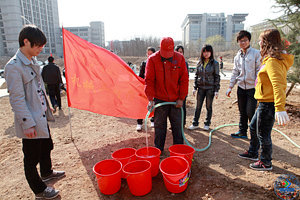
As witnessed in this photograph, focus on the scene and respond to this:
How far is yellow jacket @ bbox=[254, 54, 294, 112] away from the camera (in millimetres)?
2193

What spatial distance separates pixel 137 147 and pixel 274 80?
8.85ft

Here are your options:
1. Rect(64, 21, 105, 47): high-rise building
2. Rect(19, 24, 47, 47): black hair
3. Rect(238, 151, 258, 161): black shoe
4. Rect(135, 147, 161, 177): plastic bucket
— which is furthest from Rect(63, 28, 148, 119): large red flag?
Rect(64, 21, 105, 47): high-rise building

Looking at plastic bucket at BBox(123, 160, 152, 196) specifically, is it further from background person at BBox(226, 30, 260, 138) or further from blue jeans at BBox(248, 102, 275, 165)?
background person at BBox(226, 30, 260, 138)

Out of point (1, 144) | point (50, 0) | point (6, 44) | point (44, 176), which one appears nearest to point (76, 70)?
point (44, 176)

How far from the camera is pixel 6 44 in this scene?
58031 millimetres

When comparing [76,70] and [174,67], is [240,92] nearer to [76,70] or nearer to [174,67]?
[174,67]

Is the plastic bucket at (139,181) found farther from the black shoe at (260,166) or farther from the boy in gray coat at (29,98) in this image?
the black shoe at (260,166)

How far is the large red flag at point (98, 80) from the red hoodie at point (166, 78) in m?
1.00

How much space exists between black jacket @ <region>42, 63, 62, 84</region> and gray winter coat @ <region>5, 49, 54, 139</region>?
15.0 feet

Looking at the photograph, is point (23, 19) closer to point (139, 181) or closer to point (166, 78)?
point (166, 78)

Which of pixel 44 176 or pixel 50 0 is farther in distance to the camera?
pixel 50 0

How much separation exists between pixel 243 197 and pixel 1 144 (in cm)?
507

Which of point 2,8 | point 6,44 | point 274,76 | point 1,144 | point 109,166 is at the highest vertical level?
point 2,8

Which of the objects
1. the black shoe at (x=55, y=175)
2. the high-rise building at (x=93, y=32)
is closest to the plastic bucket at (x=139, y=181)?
the black shoe at (x=55, y=175)
